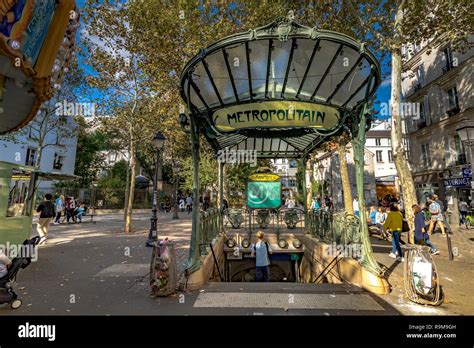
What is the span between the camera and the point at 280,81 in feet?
21.3

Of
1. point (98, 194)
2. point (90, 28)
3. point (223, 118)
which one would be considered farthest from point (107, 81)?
point (98, 194)

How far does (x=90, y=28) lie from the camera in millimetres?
12930

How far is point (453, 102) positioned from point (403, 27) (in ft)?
50.1

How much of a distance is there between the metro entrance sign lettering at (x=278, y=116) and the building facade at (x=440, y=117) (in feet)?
50.3

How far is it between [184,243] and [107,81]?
9.64 meters

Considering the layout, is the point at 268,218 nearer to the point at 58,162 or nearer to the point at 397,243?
the point at 397,243

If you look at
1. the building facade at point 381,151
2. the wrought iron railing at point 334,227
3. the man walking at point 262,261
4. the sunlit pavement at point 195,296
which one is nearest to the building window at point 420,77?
the building facade at point 381,151

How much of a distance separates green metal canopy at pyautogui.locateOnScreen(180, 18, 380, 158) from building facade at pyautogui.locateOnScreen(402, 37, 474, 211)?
1496cm

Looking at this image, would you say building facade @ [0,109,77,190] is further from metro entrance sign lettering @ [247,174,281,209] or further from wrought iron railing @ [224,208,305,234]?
metro entrance sign lettering @ [247,174,281,209]

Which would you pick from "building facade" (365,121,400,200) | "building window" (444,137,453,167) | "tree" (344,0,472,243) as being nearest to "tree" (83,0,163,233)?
"tree" (344,0,472,243)

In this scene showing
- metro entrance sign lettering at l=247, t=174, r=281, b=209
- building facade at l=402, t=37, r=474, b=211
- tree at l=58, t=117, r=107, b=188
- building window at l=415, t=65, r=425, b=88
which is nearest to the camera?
metro entrance sign lettering at l=247, t=174, r=281, b=209

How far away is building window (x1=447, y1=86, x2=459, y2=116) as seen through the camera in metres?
20.4

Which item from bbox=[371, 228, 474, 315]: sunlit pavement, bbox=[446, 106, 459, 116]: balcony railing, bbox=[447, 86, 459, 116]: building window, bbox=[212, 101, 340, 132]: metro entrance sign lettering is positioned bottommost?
bbox=[371, 228, 474, 315]: sunlit pavement
